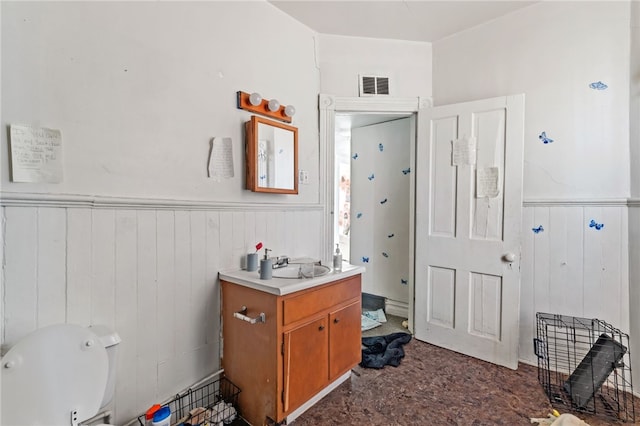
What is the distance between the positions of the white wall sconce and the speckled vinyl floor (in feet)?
6.00

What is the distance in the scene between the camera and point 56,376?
1066 mm

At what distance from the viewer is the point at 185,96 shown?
1611 millimetres

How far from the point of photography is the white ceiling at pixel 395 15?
2.09 m

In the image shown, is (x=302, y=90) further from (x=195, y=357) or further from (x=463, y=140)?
(x=195, y=357)

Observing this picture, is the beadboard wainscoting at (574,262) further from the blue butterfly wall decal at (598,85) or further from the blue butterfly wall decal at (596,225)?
the blue butterfly wall decal at (598,85)

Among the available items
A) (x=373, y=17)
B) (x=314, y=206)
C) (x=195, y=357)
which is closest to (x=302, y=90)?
(x=373, y=17)

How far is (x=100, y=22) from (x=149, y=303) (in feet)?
4.30

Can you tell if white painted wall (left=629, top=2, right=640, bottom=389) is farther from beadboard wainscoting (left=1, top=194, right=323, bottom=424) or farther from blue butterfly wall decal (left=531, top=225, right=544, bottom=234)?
beadboard wainscoting (left=1, top=194, right=323, bottom=424)

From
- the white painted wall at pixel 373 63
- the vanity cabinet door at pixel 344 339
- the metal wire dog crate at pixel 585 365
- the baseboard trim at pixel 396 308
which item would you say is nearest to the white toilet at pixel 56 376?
the vanity cabinet door at pixel 344 339

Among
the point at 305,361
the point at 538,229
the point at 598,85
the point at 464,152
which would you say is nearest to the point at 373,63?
the point at 464,152

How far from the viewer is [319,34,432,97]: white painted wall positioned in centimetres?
245

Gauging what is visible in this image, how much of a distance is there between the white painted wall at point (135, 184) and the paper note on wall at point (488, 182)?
A: 1559 mm

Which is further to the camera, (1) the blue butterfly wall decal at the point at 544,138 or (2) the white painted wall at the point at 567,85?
(1) the blue butterfly wall decal at the point at 544,138

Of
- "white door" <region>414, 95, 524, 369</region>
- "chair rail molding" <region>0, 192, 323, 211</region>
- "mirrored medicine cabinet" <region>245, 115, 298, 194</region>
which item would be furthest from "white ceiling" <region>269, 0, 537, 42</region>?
"chair rail molding" <region>0, 192, 323, 211</region>
